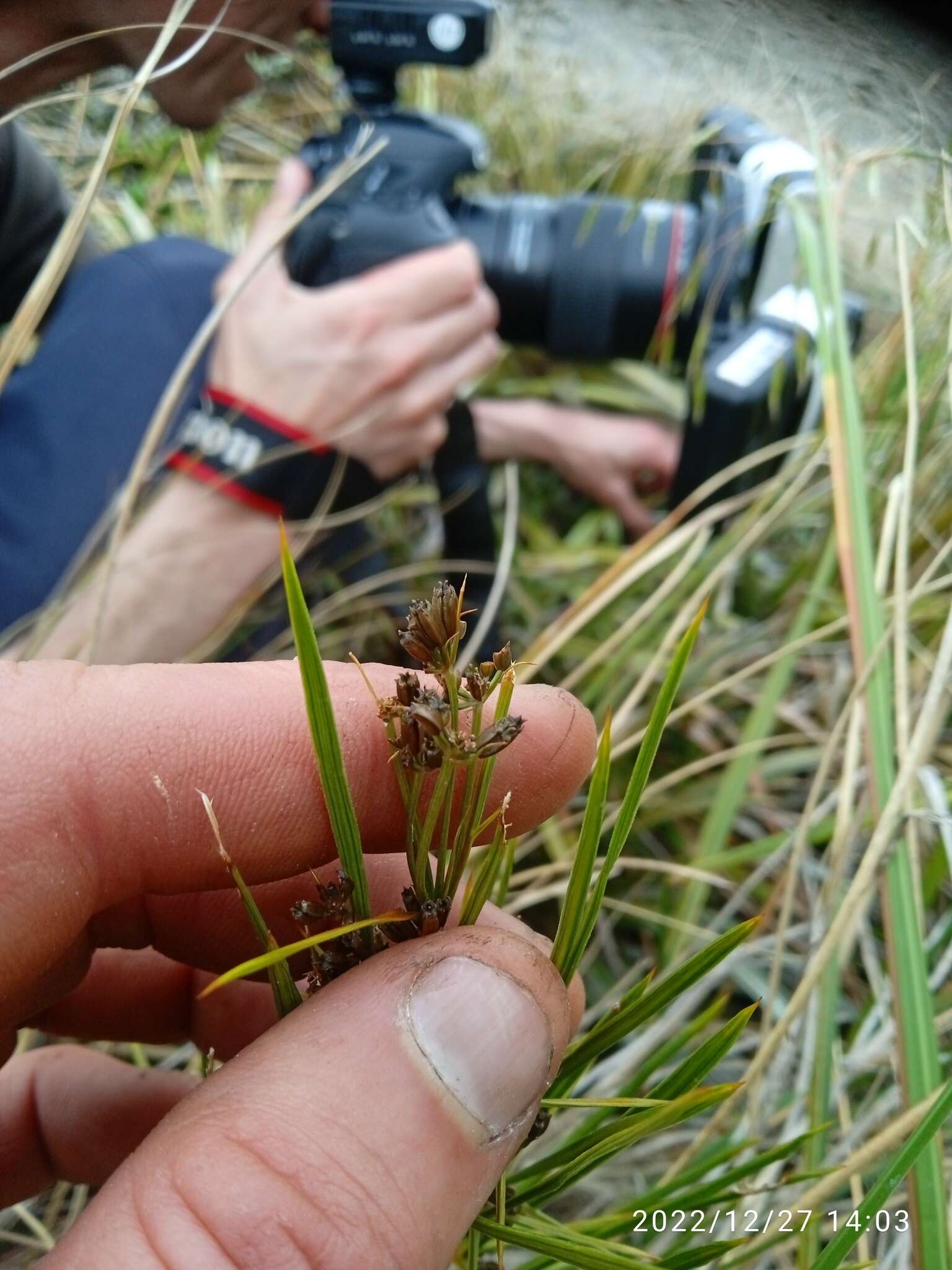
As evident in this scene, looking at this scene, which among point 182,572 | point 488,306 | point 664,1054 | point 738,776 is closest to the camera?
point 664,1054

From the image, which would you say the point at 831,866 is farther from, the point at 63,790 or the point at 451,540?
the point at 451,540

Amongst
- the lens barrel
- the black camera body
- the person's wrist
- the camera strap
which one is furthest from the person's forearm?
the person's wrist

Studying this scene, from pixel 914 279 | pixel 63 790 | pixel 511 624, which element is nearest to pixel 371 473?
pixel 511 624

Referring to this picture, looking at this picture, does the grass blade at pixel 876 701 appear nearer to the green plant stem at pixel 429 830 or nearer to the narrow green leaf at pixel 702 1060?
the narrow green leaf at pixel 702 1060

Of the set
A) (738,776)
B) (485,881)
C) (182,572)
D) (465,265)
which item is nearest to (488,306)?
(465,265)

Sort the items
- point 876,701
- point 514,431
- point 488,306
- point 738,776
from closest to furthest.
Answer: point 876,701, point 738,776, point 488,306, point 514,431

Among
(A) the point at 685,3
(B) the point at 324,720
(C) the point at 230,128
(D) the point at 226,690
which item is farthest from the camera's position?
(C) the point at 230,128

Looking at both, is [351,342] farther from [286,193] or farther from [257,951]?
[257,951]
